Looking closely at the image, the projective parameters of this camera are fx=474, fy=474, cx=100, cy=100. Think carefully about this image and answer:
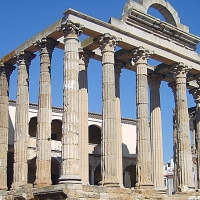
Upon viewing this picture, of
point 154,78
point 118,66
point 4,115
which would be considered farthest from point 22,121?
point 154,78

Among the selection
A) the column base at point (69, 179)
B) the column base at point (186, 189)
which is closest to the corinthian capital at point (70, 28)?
the column base at point (69, 179)

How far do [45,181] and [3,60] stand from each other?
33.8ft

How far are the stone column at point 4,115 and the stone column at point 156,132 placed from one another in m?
10.7

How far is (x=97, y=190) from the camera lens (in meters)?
26.1

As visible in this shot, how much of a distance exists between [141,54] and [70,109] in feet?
25.9

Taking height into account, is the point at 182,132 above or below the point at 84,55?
below

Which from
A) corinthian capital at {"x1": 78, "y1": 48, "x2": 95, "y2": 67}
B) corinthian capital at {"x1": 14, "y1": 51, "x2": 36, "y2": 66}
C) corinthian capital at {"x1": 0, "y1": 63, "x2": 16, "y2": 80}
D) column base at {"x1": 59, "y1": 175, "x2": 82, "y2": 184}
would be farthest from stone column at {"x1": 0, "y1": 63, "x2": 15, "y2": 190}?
column base at {"x1": 59, "y1": 175, "x2": 82, "y2": 184}

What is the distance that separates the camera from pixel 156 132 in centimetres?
3553

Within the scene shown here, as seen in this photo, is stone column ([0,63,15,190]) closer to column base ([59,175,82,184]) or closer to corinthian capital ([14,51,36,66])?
corinthian capital ([14,51,36,66])

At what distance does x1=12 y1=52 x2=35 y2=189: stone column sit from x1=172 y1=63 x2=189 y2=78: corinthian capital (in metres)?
10.4

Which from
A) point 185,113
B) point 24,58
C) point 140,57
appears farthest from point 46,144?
point 185,113

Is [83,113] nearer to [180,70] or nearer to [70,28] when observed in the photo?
[70,28]

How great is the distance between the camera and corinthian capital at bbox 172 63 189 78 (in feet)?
113

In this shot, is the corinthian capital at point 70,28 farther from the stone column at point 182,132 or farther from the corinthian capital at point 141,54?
the stone column at point 182,132
